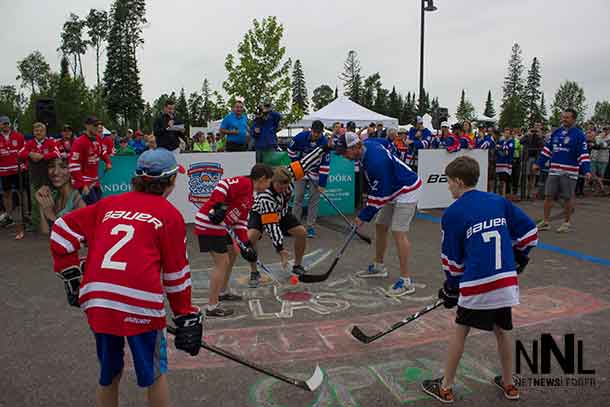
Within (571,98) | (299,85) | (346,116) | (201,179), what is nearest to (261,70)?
(346,116)

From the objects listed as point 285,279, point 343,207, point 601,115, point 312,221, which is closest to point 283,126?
point 343,207

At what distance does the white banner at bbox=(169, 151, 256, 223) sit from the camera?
929 cm

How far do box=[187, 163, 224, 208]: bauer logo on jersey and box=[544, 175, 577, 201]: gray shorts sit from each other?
5.80 m

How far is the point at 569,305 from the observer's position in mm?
4957

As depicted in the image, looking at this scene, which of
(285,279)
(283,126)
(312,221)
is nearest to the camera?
(285,279)

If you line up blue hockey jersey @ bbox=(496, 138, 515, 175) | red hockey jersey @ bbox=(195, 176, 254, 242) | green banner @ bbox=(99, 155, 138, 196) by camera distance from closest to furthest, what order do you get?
red hockey jersey @ bbox=(195, 176, 254, 242)
green banner @ bbox=(99, 155, 138, 196)
blue hockey jersey @ bbox=(496, 138, 515, 175)

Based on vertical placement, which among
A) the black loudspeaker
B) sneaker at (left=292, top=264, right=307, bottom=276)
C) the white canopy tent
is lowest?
sneaker at (left=292, top=264, right=307, bottom=276)

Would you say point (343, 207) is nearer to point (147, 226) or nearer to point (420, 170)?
point (420, 170)

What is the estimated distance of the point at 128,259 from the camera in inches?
92.0

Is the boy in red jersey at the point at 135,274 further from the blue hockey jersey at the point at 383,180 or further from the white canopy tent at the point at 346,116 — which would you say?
the white canopy tent at the point at 346,116

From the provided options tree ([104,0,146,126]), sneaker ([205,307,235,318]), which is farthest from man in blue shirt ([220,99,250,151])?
tree ([104,0,146,126])

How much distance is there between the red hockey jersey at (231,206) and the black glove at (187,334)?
212 centimetres

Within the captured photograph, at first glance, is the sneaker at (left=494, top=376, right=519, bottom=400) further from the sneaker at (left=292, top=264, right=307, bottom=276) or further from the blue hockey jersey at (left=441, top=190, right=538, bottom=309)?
the sneaker at (left=292, top=264, right=307, bottom=276)

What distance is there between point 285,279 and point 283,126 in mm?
21454
